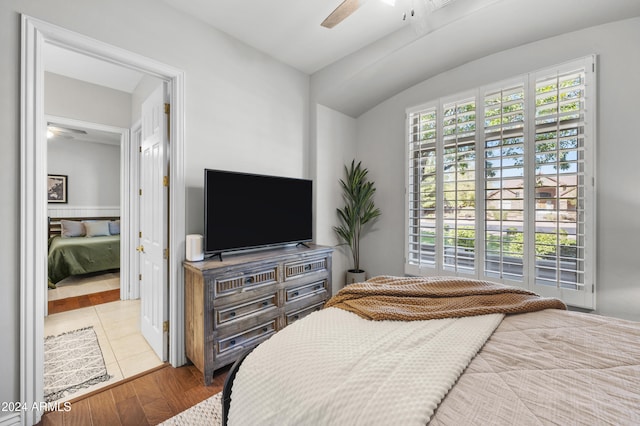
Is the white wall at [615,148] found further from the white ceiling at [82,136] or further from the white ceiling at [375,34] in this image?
the white ceiling at [82,136]

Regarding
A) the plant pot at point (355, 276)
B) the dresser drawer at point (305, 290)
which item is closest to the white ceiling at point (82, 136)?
the dresser drawer at point (305, 290)

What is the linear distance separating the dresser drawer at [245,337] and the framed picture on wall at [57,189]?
576cm

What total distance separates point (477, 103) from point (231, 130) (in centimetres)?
246

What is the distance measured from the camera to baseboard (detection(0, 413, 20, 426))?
1.58 m

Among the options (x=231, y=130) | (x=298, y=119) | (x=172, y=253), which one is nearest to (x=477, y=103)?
(x=298, y=119)

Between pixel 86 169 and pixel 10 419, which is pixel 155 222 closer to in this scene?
pixel 10 419

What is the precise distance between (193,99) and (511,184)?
298 centimetres

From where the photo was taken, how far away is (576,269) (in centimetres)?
235

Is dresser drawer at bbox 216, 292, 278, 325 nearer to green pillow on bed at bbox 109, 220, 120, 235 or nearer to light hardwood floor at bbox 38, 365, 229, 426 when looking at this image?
light hardwood floor at bbox 38, 365, 229, 426

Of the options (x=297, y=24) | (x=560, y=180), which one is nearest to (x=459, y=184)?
(x=560, y=180)

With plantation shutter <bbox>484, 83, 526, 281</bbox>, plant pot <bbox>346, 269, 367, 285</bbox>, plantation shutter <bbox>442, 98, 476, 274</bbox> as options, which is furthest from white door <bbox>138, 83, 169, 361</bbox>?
plantation shutter <bbox>484, 83, 526, 281</bbox>

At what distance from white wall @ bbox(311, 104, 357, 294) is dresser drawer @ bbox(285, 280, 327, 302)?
641mm

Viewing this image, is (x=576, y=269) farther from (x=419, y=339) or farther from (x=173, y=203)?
(x=173, y=203)

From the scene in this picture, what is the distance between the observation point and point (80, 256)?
461 centimetres
